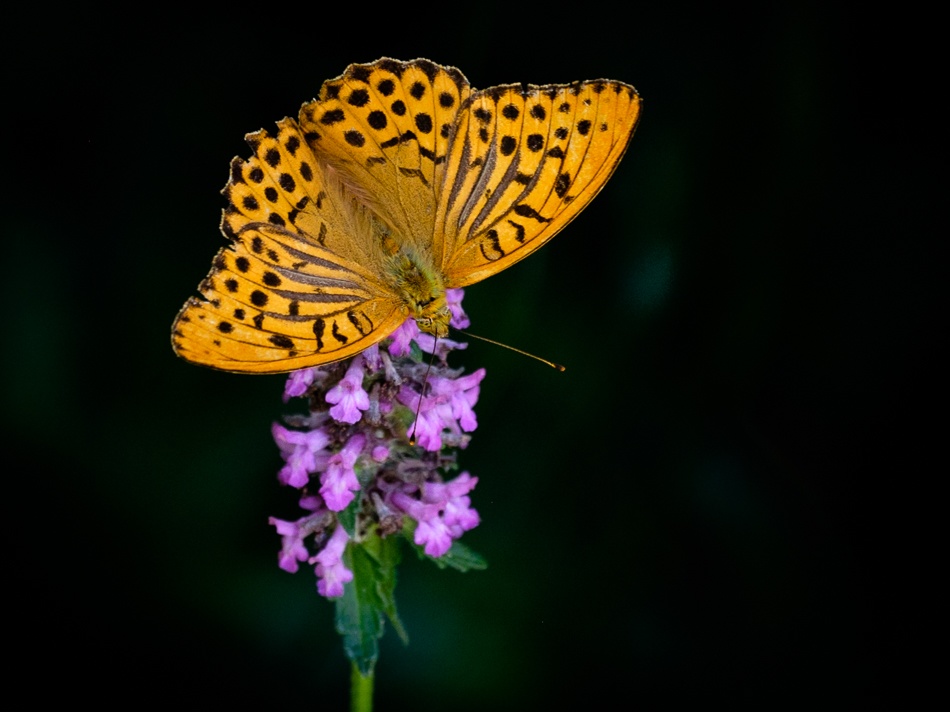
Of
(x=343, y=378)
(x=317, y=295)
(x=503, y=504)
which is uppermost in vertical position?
(x=317, y=295)

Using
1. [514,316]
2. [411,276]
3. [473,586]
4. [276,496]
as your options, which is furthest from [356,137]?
[473,586]

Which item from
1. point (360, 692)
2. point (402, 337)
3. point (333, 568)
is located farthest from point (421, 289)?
point (360, 692)

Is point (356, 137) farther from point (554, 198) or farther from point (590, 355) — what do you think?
point (590, 355)

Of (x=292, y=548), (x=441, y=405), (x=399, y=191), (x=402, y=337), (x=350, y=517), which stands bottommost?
(x=292, y=548)

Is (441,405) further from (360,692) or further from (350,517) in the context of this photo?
(360,692)

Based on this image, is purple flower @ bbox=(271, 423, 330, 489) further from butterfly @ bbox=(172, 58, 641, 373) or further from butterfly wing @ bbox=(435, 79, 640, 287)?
butterfly wing @ bbox=(435, 79, 640, 287)
